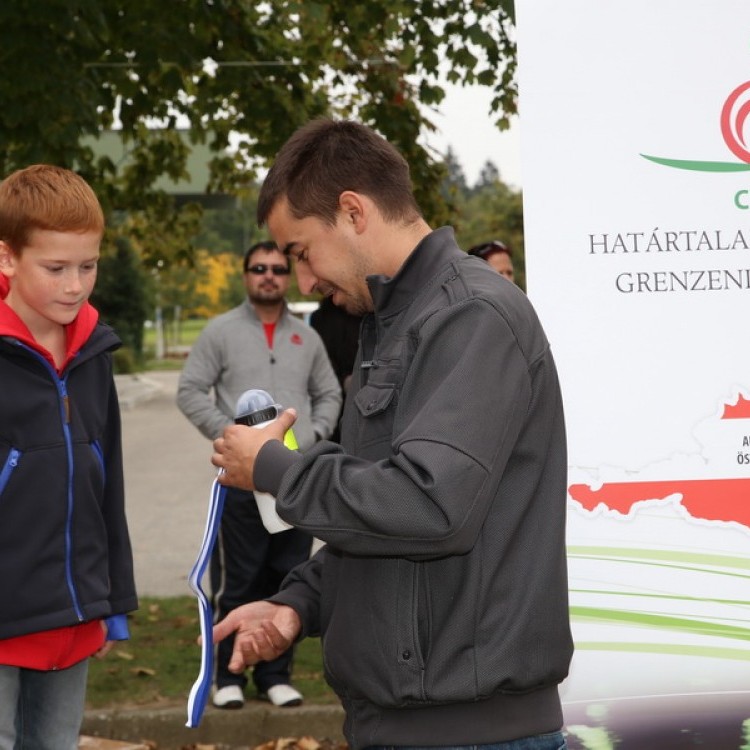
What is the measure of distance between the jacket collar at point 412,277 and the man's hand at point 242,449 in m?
0.29

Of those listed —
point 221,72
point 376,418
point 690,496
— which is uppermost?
point 221,72

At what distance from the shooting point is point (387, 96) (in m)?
10.3

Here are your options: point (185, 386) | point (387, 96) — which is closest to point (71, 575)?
point (185, 386)

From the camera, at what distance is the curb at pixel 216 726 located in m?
5.70

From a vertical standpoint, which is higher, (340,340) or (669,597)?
(340,340)

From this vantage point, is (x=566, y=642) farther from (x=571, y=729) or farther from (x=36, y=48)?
(x=36, y=48)

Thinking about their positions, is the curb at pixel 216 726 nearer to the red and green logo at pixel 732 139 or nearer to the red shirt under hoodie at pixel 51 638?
the red shirt under hoodie at pixel 51 638

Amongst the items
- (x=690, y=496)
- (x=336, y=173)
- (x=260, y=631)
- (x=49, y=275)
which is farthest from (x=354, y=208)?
(x=690, y=496)

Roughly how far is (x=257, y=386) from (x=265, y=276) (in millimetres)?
Result: 561

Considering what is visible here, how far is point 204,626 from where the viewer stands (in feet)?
8.34

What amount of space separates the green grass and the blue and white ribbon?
11.6 feet

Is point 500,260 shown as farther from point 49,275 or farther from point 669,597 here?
point 49,275

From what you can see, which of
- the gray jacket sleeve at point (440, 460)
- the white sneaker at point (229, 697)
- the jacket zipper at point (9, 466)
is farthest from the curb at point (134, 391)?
the gray jacket sleeve at point (440, 460)

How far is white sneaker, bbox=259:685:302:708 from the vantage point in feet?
19.3
